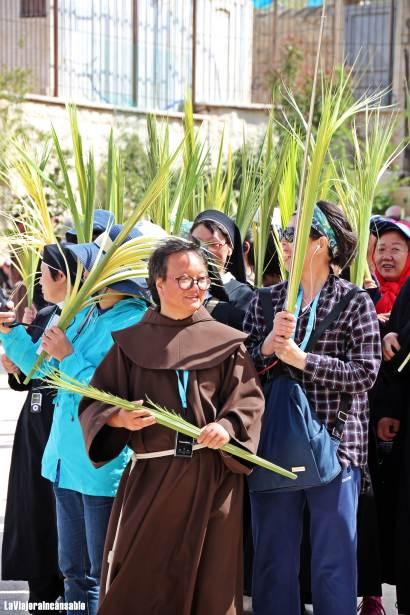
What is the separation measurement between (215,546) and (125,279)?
41.5 inches

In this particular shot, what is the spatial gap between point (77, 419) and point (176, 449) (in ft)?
2.01

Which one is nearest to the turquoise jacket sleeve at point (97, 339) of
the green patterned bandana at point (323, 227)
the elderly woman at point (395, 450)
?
the green patterned bandana at point (323, 227)

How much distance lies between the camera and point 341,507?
362 centimetres

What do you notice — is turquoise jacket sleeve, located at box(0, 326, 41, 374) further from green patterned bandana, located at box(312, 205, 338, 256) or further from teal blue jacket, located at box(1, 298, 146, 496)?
green patterned bandana, located at box(312, 205, 338, 256)

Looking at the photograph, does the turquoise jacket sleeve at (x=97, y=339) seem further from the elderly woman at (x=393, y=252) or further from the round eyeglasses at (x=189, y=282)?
the elderly woman at (x=393, y=252)

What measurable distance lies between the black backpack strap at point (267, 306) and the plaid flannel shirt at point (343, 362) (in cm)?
2

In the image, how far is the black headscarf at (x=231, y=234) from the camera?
4.42 meters

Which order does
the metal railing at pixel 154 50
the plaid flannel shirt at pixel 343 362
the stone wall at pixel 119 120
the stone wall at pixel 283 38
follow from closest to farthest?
the plaid flannel shirt at pixel 343 362
the stone wall at pixel 119 120
the metal railing at pixel 154 50
the stone wall at pixel 283 38

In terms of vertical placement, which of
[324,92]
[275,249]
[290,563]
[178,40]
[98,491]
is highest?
[178,40]

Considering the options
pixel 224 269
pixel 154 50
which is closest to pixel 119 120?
pixel 154 50

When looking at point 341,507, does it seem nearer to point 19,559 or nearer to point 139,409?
point 139,409

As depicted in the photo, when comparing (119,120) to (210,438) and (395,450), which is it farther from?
(210,438)

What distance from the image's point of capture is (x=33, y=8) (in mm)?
18234

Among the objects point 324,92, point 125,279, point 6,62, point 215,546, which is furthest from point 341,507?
point 6,62
